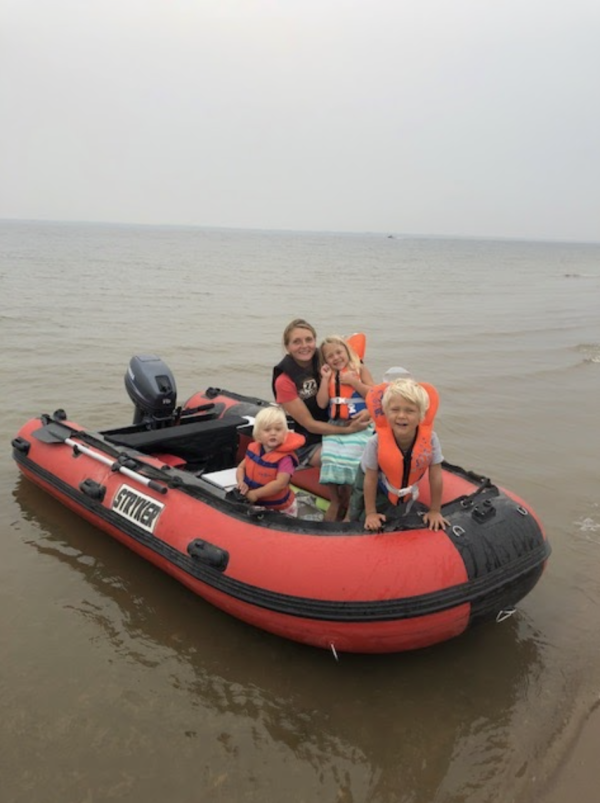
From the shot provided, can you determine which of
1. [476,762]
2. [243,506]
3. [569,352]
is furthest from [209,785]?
[569,352]

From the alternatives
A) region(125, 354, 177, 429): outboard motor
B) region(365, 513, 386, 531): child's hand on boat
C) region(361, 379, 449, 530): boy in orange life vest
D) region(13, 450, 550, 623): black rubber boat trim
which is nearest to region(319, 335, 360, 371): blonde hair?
region(361, 379, 449, 530): boy in orange life vest

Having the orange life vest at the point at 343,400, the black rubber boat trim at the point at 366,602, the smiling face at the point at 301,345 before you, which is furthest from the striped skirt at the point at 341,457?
the black rubber boat trim at the point at 366,602

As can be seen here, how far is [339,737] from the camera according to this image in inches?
119

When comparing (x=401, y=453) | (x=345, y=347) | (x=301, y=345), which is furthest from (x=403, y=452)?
(x=301, y=345)

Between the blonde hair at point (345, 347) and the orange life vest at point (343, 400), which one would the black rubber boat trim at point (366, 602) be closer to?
the orange life vest at point (343, 400)

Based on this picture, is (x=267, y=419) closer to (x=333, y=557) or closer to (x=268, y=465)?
(x=268, y=465)

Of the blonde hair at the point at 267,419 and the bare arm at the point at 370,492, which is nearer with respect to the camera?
the bare arm at the point at 370,492

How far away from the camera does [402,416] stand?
128 inches

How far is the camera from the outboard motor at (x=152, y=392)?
542 cm

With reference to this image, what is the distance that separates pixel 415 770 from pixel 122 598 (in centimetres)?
207

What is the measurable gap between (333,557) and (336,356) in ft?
4.63

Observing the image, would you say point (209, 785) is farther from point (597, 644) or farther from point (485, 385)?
point (485, 385)

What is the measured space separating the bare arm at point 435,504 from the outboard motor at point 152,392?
2.71 meters

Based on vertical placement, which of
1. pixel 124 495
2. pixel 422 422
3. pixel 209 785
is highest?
pixel 422 422
